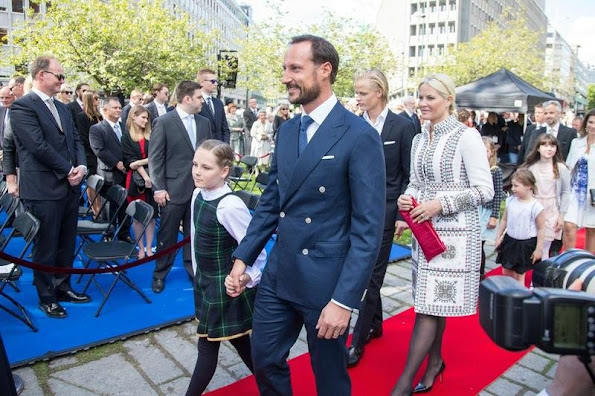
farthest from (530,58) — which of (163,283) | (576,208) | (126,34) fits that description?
(163,283)

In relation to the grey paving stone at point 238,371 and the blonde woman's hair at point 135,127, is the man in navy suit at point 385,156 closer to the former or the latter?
the grey paving stone at point 238,371

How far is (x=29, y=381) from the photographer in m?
3.45

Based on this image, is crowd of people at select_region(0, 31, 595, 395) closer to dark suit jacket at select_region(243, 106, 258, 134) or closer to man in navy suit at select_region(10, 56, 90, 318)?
man in navy suit at select_region(10, 56, 90, 318)

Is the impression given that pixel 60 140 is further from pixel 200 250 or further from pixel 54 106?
pixel 200 250

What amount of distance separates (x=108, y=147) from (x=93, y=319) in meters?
3.01

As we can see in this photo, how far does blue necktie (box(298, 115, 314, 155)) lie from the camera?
2375 mm

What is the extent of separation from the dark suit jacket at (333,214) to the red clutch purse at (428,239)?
902 mm

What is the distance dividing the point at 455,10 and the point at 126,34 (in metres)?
70.9

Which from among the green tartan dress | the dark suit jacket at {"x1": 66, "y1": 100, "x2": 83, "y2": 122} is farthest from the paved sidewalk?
the dark suit jacket at {"x1": 66, "y1": 100, "x2": 83, "y2": 122}

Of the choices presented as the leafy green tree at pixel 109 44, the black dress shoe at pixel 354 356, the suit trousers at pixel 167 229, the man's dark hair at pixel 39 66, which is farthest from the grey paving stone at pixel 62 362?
the leafy green tree at pixel 109 44

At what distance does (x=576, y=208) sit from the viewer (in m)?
5.89

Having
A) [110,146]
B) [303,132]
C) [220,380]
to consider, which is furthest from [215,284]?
[110,146]

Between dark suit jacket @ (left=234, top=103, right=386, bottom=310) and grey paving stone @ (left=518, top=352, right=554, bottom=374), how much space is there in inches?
95.1

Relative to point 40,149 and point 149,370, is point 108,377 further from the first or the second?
point 40,149
